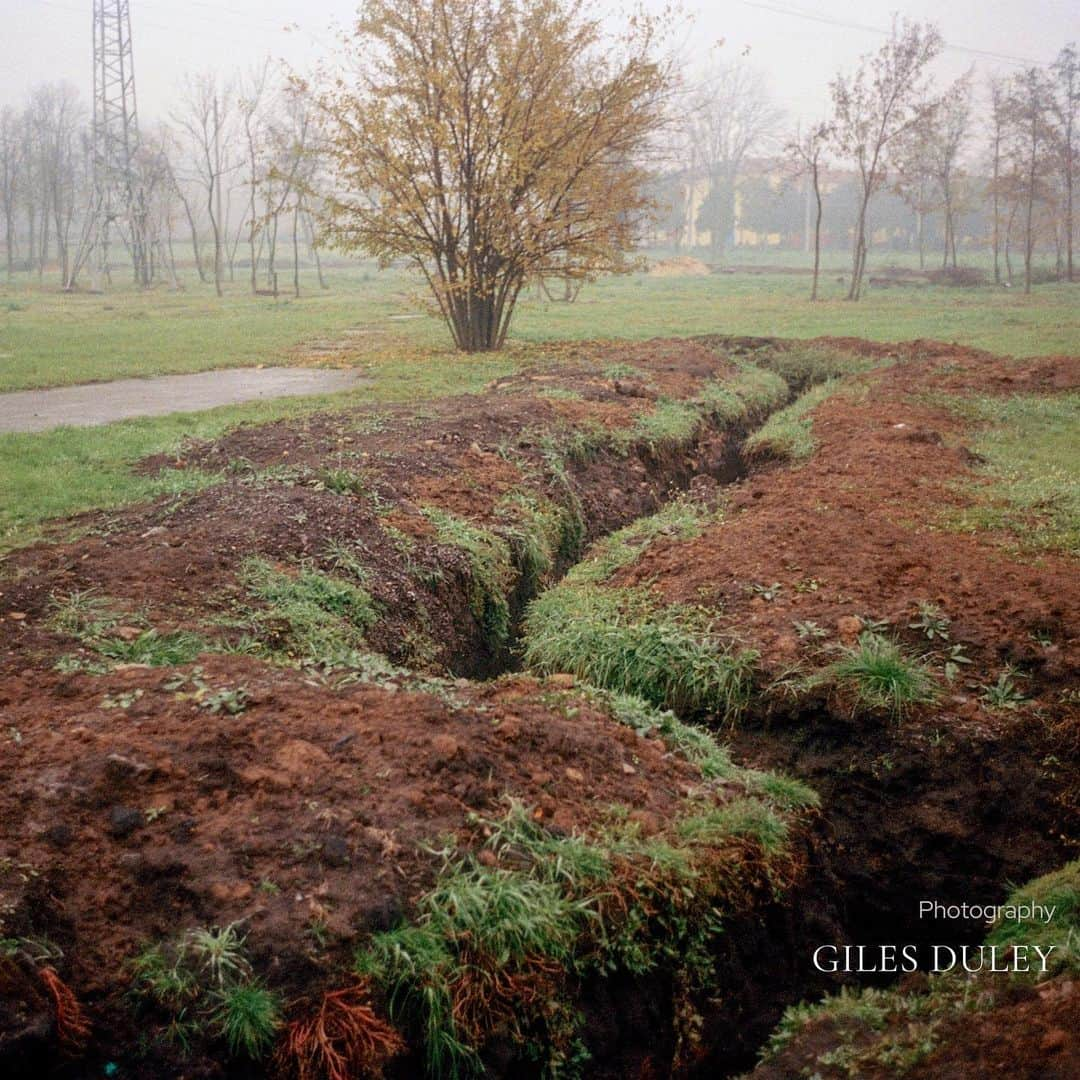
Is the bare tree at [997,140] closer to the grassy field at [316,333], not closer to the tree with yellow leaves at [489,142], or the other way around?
the grassy field at [316,333]

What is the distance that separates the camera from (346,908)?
112 inches

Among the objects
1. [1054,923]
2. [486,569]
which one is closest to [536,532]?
[486,569]

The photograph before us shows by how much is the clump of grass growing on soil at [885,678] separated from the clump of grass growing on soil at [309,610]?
2194 millimetres

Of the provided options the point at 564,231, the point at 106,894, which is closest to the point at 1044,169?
the point at 564,231

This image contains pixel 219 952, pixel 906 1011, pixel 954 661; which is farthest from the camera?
pixel 954 661

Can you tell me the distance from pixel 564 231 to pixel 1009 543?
1132 cm

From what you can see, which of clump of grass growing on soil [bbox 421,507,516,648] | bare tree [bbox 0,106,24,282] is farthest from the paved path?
bare tree [bbox 0,106,24,282]

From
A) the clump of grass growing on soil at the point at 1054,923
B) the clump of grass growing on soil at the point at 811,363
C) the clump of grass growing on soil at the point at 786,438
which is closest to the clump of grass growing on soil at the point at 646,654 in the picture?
the clump of grass growing on soil at the point at 1054,923

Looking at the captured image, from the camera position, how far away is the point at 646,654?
5027 mm

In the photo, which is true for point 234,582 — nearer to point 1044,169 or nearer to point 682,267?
point 1044,169

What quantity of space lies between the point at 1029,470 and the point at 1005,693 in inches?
174

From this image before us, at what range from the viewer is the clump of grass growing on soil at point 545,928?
108 inches

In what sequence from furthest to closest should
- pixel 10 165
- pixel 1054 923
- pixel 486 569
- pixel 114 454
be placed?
pixel 10 165, pixel 114 454, pixel 486 569, pixel 1054 923

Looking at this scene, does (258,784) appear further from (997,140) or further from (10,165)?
(10,165)
